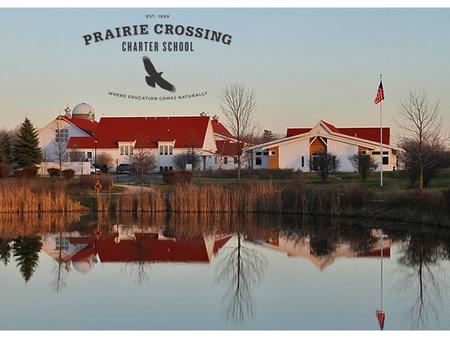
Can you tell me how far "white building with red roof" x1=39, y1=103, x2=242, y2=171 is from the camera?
59.6 m

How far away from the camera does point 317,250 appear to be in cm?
2031

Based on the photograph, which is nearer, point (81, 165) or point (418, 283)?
point (418, 283)

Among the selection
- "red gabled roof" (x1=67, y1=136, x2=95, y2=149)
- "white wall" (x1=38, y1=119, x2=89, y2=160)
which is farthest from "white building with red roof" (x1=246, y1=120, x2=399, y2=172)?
"white wall" (x1=38, y1=119, x2=89, y2=160)

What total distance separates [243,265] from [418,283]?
474 cm

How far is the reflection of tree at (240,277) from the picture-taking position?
12832 millimetres

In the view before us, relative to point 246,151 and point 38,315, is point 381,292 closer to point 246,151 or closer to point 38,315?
point 38,315

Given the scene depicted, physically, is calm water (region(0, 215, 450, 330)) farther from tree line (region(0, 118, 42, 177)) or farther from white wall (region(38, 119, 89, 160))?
white wall (region(38, 119, 89, 160))

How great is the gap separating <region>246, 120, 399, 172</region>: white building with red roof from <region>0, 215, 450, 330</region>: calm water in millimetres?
24205

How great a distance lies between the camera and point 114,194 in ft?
113


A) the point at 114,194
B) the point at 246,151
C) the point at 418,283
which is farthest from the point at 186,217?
the point at 246,151

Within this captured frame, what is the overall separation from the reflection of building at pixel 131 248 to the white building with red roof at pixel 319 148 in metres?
26.7

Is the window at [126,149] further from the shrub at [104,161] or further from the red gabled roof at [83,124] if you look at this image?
the red gabled roof at [83,124]

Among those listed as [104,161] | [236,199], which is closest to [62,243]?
[236,199]

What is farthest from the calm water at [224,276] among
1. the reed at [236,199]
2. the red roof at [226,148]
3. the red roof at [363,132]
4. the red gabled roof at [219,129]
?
the red gabled roof at [219,129]
